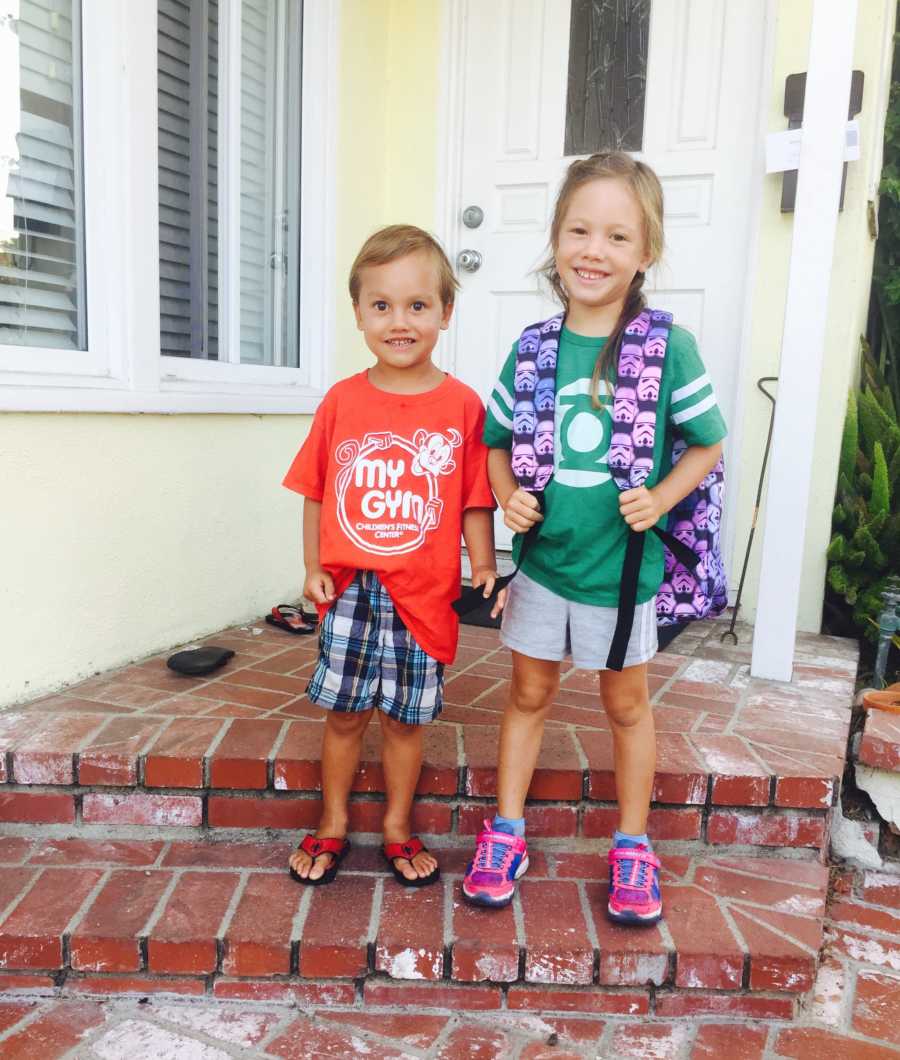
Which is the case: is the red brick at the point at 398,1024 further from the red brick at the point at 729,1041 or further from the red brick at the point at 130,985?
the red brick at the point at 729,1041

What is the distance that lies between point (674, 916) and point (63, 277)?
2179 mm

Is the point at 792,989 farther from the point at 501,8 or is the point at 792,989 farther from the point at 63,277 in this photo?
the point at 501,8

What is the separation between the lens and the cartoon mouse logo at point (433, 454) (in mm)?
1719

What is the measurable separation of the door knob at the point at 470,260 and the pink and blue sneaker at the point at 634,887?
94.3 inches

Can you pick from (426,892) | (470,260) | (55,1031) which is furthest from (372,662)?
(470,260)

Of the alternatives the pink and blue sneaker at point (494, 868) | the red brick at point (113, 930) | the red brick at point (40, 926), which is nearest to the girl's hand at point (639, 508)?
the pink and blue sneaker at point (494, 868)

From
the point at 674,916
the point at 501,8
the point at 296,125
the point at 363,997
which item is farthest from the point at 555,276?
the point at 501,8

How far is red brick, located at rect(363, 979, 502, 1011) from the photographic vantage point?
164 cm

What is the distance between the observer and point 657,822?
196 centimetres

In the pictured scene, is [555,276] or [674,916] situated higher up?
[555,276]

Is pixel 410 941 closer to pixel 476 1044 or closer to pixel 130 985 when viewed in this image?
pixel 476 1044

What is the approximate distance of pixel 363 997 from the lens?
1.64m

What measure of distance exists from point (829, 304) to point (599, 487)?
1.88 metres

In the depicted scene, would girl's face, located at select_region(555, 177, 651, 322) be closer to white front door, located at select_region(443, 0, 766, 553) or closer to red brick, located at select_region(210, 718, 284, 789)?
red brick, located at select_region(210, 718, 284, 789)
